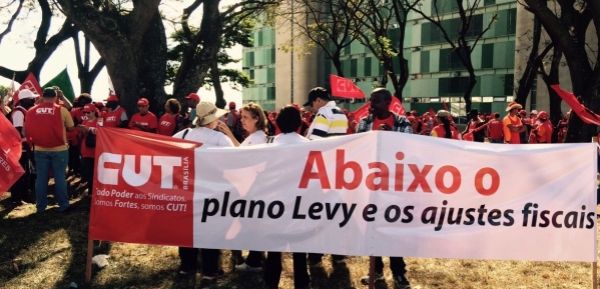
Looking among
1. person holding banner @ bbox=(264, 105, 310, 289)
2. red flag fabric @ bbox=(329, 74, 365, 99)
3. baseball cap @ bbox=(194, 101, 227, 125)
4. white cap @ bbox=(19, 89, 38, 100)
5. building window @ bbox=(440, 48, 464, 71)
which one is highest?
building window @ bbox=(440, 48, 464, 71)

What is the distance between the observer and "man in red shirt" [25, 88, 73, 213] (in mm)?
7406

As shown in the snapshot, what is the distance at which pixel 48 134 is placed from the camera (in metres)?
7.45

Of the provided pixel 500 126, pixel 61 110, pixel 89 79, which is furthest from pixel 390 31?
pixel 61 110

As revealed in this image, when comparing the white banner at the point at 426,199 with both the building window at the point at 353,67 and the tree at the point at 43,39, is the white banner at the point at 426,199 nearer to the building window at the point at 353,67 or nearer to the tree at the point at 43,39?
the tree at the point at 43,39

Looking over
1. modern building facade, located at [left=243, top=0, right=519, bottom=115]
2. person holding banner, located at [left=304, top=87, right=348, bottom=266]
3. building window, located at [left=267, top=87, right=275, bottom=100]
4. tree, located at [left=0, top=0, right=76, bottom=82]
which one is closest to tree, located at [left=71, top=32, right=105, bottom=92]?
tree, located at [left=0, top=0, right=76, bottom=82]

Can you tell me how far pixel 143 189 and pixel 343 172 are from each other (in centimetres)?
177

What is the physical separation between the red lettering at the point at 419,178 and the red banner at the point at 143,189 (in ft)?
6.23

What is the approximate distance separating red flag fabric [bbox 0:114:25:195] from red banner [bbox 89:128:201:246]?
5.26 feet

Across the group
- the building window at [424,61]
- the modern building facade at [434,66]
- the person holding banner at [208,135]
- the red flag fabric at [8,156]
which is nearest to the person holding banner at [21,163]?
the red flag fabric at [8,156]

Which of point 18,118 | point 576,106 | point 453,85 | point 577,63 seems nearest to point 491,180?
point 576,106

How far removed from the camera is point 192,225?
4.80m

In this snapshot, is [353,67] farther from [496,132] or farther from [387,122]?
[387,122]

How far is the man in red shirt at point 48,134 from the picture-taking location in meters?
7.41

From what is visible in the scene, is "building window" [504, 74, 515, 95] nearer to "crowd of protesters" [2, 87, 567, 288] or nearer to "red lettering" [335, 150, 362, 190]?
"crowd of protesters" [2, 87, 567, 288]
